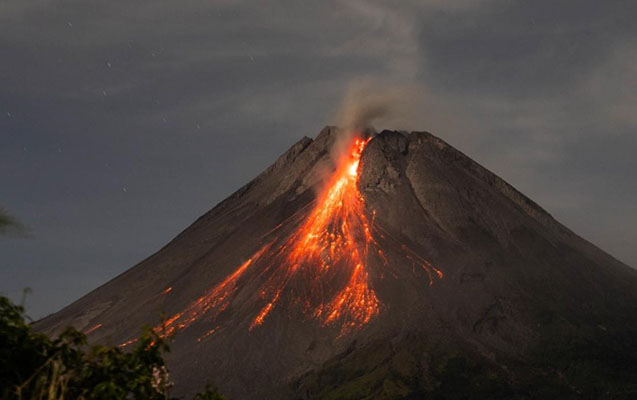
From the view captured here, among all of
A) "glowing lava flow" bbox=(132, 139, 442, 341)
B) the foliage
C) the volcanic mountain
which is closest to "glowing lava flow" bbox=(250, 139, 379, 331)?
"glowing lava flow" bbox=(132, 139, 442, 341)

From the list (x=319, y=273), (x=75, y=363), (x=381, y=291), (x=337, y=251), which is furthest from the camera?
(x=337, y=251)

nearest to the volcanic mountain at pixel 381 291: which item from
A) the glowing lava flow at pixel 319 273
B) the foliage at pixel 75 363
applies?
the glowing lava flow at pixel 319 273

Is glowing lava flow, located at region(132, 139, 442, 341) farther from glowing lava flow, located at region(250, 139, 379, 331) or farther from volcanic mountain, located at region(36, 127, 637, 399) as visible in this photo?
volcanic mountain, located at region(36, 127, 637, 399)

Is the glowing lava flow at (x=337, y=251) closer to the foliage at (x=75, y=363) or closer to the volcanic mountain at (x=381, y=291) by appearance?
the volcanic mountain at (x=381, y=291)

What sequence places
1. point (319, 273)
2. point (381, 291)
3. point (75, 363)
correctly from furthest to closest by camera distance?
point (319, 273) → point (381, 291) → point (75, 363)

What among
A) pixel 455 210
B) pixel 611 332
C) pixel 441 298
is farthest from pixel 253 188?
pixel 611 332

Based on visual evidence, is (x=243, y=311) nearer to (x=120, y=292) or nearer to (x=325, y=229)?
(x=325, y=229)

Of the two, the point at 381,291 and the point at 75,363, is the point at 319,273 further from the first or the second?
the point at 75,363

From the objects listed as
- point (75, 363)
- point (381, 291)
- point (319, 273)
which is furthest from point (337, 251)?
point (75, 363)
